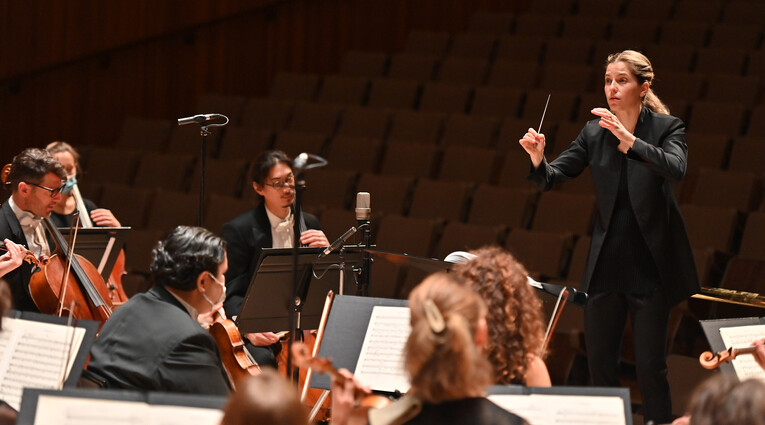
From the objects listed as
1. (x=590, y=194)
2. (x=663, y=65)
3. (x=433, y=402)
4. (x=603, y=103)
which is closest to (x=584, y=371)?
(x=590, y=194)

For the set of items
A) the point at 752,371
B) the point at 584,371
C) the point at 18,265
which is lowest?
the point at 584,371

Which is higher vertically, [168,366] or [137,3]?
[137,3]

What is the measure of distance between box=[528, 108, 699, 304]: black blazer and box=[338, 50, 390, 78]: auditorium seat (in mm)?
3882

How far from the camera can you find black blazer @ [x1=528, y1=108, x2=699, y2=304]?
289cm

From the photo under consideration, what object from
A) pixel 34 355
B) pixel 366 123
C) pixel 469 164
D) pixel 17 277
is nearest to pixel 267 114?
pixel 366 123

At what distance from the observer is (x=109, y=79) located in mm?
6750

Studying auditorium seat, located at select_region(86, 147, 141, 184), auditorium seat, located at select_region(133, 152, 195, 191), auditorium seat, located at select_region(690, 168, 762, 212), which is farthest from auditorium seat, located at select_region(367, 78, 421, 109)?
auditorium seat, located at select_region(690, 168, 762, 212)

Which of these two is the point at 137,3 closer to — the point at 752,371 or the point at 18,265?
the point at 18,265

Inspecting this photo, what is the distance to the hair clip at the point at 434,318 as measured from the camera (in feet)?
5.06

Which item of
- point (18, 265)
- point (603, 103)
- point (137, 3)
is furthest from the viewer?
point (137, 3)

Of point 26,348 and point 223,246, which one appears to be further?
point 223,246

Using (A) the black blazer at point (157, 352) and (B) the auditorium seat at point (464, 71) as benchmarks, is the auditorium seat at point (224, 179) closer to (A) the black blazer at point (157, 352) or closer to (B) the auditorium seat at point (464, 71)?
(B) the auditorium seat at point (464, 71)

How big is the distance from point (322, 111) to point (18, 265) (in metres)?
3.35

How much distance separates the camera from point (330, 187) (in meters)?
5.48
